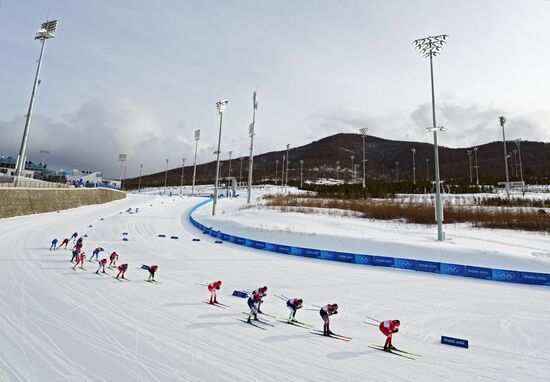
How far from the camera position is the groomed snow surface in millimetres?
4969

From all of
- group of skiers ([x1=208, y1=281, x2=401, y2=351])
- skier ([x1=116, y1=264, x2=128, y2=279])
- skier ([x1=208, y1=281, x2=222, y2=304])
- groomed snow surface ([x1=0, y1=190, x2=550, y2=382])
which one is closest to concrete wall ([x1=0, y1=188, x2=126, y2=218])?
groomed snow surface ([x1=0, y1=190, x2=550, y2=382])

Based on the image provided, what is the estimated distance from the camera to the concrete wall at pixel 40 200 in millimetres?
26016

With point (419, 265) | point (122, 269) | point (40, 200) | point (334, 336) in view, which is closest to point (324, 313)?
point (334, 336)

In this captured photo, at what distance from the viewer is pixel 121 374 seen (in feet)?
15.3

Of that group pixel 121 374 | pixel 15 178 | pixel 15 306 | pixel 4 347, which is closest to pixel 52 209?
pixel 15 178

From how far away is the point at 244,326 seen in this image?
6746 mm

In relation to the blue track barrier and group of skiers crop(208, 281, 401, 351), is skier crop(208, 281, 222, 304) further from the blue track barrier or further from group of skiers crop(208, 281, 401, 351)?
the blue track barrier

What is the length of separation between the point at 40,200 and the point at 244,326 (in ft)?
115

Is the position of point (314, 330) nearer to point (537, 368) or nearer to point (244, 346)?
point (244, 346)

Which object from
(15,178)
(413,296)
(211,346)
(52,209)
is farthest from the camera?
(52,209)

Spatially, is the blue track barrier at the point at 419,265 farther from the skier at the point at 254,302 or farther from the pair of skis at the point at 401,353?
the skier at the point at 254,302

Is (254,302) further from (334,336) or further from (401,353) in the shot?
(401,353)

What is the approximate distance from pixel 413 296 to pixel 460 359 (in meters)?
4.45

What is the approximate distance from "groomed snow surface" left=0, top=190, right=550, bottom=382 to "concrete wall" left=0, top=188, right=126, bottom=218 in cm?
1786
